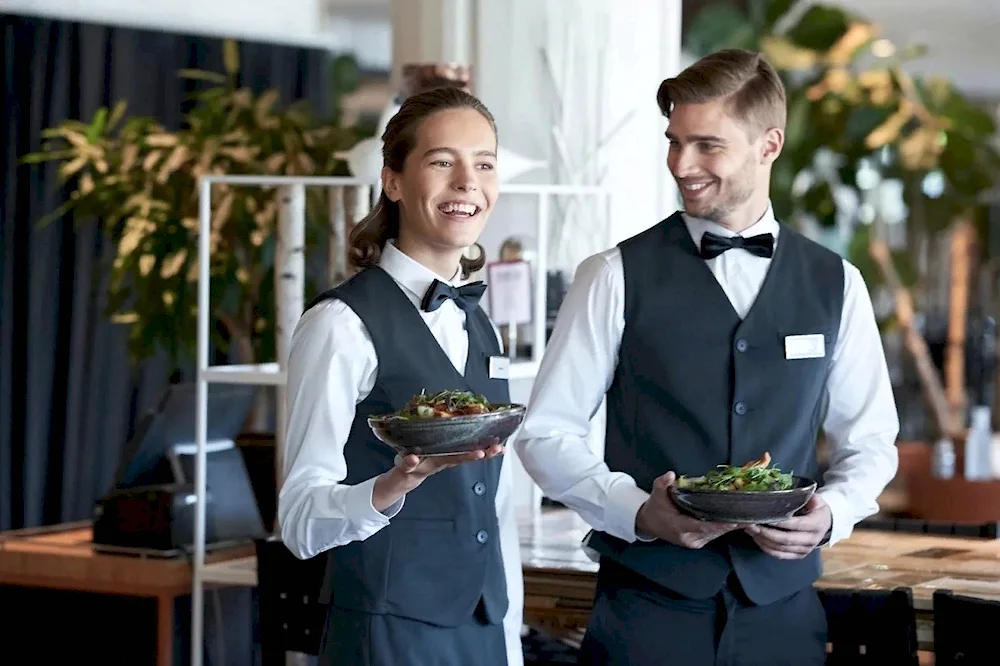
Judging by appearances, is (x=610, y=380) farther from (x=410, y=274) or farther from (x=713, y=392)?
(x=410, y=274)

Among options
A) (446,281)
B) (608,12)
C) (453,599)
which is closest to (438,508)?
(453,599)

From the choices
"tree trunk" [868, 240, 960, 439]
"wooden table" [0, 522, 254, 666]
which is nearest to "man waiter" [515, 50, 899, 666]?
"wooden table" [0, 522, 254, 666]

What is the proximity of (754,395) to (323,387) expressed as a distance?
0.61m

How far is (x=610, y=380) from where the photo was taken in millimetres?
2359

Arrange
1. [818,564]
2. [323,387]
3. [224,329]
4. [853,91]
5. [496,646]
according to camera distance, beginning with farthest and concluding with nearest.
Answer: [853,91] < [224,329] < [818,564] < [496,646] < [323,387]

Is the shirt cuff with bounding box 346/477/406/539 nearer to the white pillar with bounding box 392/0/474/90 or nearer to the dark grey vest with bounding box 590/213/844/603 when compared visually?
the dark grey vest with bounding box 590/213/844/603

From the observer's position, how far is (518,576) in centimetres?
228

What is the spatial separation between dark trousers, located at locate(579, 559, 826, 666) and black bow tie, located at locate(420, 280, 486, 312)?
0.43 metres

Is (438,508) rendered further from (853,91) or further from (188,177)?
(853,91)

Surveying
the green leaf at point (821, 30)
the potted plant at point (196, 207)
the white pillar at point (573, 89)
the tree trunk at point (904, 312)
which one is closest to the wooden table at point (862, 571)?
the white pillar at point (573, 89)

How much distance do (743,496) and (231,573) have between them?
5.67 feet

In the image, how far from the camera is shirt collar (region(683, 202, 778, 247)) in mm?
2340

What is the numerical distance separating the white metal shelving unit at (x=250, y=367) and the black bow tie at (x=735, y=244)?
1159 millimetres

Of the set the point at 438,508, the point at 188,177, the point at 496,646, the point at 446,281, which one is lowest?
the point at 496,646
